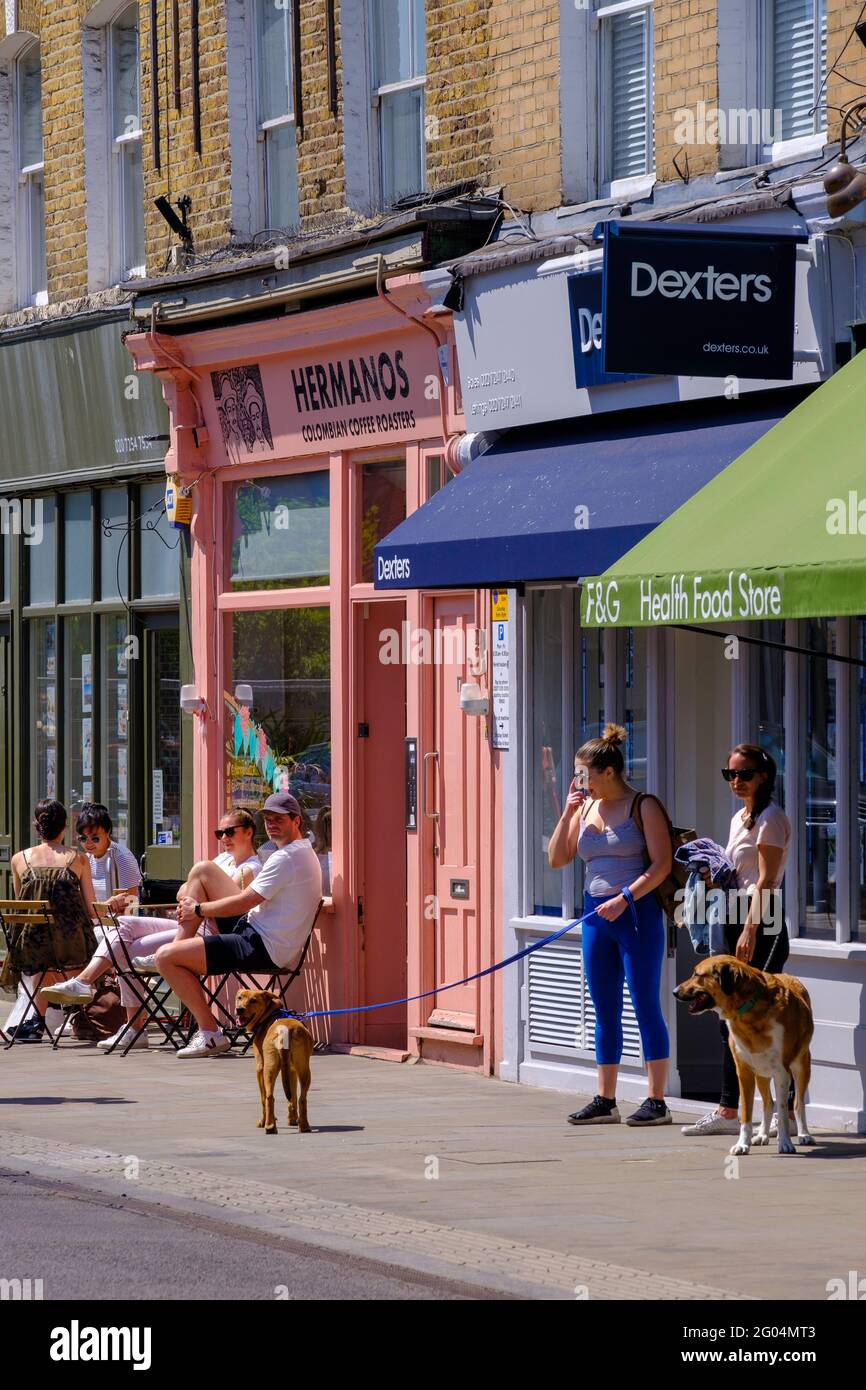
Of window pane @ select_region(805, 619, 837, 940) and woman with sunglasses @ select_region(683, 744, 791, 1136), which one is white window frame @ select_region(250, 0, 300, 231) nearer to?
window pane @ select_region(805, 619, 837, 940)

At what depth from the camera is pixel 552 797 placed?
12930 mm

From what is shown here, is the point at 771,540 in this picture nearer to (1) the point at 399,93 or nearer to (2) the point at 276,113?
(1) the point at 399,93

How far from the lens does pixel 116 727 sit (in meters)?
17.4

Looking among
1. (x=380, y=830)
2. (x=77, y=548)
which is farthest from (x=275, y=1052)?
(x=77, y=548)

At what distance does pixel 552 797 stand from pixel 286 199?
16.2 feet

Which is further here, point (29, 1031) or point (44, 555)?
point (44, 555)

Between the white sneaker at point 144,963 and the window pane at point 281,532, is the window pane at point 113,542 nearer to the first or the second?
the window pane at point 281,532

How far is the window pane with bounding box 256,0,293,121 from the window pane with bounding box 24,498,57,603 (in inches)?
149

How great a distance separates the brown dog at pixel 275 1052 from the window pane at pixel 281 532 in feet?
15.3

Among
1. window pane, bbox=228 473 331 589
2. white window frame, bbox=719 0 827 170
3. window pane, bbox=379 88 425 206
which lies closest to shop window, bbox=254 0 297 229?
window pane, bbox=379 88 425 206

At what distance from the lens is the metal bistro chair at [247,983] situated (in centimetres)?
1375

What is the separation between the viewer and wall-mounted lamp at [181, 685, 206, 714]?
1589 cm

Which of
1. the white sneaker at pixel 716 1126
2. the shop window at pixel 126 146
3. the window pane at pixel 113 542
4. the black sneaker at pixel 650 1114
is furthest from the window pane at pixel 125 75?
the white sneaker at pixel 716 1126

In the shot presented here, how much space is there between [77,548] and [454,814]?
5239 millimetres
